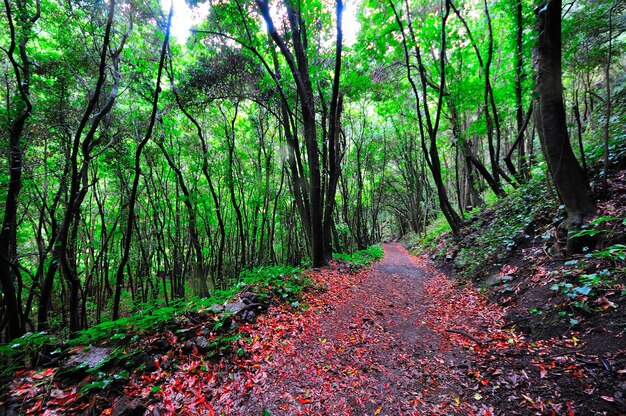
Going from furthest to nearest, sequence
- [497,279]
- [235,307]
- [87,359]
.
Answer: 1. [497,279]
2. [235,307]
3. [87,359]

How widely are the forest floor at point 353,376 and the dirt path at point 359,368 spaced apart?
1 centimetres

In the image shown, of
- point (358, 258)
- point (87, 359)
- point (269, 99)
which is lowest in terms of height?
point (358, 258)

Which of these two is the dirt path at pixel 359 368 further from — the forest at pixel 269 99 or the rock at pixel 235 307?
the rock at pixel 235 307

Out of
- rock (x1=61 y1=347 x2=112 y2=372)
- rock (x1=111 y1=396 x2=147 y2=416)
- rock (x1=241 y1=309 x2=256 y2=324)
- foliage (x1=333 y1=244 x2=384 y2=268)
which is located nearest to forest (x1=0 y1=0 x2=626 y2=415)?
rock (x1=61 y1=347 x2=112 y2=372)

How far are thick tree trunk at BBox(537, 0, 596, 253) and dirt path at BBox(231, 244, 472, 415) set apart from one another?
303 cm

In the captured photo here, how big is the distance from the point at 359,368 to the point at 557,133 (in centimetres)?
508

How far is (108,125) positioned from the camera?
314 inches

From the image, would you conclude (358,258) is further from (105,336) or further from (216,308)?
(105,336)

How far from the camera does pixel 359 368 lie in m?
3.44

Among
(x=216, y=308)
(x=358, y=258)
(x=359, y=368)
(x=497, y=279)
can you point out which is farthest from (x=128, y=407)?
(x=358, y=258)

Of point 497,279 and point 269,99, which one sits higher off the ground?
point 269,99

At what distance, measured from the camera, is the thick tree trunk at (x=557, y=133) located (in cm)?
412

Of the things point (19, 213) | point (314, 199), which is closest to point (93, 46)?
point (314, 199)

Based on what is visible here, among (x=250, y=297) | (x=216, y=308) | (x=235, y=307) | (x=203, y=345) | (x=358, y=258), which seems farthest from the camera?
(x=358, y=258)
